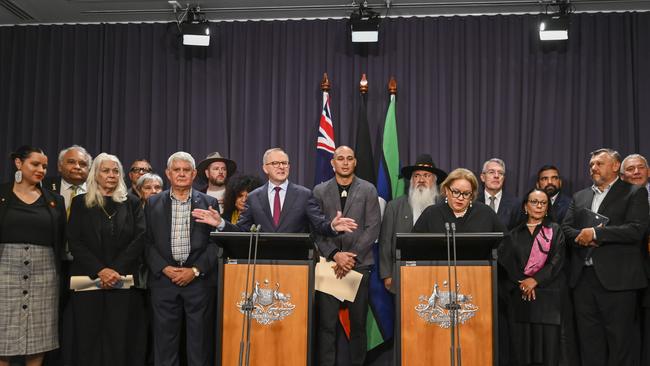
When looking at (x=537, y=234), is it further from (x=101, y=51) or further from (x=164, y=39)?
(x=101, y=51)

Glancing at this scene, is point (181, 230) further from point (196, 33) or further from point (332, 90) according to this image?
point (332, 90)

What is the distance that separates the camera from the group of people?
14.6 ft

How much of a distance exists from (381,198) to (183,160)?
7.38 ft

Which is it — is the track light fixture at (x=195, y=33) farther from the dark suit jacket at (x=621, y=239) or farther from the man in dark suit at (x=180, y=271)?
the dark suit jacket at (x=621, y=239)

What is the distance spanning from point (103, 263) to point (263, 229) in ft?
3.84

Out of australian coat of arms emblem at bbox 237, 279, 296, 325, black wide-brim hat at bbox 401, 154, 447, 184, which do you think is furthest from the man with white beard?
australian coat of arms emblem at bbox 237, 279, 296, 325

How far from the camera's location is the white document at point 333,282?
482 cm

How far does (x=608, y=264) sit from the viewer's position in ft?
16.4

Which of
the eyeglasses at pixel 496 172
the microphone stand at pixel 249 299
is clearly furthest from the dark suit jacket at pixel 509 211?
the microphone stand at pixel 249 299

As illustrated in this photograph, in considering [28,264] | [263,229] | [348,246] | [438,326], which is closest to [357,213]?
[348,246]

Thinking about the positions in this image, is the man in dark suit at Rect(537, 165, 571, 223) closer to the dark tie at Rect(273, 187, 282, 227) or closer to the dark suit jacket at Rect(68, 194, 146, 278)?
the dark tie at Rect(273, 187, 282, 227)

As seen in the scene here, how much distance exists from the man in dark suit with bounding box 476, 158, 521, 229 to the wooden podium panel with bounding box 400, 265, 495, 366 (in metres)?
1.76

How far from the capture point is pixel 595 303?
5133mm

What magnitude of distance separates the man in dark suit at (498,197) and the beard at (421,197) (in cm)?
49
